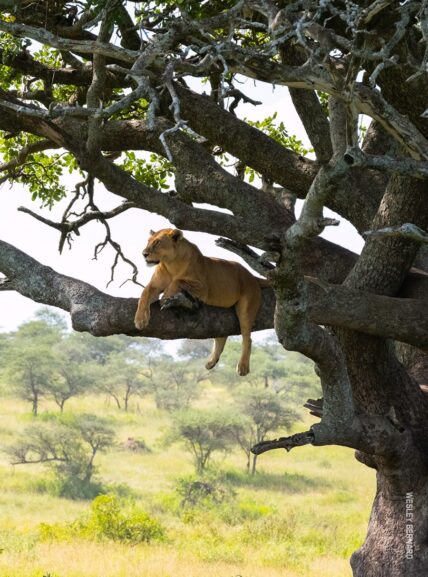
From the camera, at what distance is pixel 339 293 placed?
7578 millimetres

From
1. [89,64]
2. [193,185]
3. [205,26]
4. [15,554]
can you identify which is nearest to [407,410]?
[193,185]

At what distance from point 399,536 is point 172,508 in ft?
77.5

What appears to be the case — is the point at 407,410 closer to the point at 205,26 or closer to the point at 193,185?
the point at 193,185

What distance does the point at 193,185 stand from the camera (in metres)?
8.84

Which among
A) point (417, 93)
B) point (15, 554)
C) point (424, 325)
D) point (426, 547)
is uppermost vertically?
point (417, 93)

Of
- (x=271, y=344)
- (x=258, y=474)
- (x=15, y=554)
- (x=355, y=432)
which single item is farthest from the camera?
(x=271, y=344)

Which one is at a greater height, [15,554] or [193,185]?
[193,185]

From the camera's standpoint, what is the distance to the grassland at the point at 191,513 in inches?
754

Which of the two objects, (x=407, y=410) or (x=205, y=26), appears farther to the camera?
(x=407, y=410)

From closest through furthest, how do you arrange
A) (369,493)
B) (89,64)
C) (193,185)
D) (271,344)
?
1. (193,185)
2. (89,64)
3. (369,493)
4. (271,344)

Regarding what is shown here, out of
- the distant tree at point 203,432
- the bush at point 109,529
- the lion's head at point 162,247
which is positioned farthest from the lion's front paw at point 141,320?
the distant tree at point 203,432

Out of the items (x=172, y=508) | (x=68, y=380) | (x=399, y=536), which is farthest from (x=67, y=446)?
(x=399, y=536)

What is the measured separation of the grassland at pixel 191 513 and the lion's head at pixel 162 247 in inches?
232

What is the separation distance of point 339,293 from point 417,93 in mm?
1735
